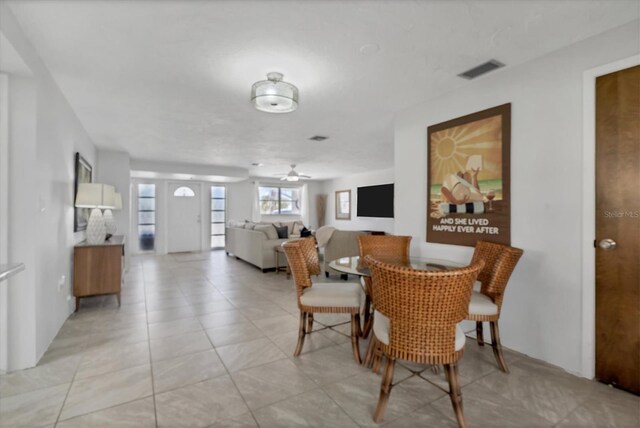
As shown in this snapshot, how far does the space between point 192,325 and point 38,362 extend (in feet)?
3.78

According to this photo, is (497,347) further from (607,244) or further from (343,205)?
(343,205)

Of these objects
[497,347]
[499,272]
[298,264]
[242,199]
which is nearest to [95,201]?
[298,264]

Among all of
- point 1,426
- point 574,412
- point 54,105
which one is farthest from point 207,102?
point 574,412

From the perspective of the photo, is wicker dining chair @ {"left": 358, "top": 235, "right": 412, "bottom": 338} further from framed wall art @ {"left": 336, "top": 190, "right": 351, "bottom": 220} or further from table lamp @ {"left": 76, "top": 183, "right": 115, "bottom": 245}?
framed wall art @ {"left": 336, "top": 190, "right": 351, "bottom": 220}

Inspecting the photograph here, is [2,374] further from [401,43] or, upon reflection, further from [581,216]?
[581,216]

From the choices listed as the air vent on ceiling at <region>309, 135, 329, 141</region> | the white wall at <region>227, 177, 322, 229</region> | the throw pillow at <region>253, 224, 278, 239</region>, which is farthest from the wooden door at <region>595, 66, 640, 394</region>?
the white wall at <region>227, 177, 322, 229</region>

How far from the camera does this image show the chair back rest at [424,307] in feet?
4.78

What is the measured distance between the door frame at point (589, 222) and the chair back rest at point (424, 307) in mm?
1153

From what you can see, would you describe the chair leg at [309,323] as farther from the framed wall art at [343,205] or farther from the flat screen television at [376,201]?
the framed wall art at [343,205]

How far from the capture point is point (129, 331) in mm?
2945

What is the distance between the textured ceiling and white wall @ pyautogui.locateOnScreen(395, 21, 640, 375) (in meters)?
0.16

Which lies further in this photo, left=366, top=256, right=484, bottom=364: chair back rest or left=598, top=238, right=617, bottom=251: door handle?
left=598, top=238, right=617, bottom=251: door handle

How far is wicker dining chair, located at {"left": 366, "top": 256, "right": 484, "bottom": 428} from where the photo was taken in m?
1.46

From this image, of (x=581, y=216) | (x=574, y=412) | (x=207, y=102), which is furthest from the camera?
(x=207, y=102)
